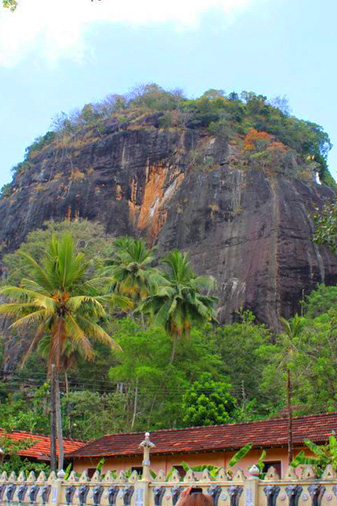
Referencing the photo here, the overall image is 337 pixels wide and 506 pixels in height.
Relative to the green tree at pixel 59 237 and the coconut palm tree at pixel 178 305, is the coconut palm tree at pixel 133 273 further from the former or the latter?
the green tree at pixel 59 237

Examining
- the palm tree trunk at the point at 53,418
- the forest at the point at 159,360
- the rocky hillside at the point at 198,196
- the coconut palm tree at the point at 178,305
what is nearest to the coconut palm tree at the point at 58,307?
the forest at the point at 159,360

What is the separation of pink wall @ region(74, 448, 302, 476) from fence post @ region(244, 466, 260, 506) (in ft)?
21.4

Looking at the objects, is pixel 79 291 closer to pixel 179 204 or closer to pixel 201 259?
pixel 201 259

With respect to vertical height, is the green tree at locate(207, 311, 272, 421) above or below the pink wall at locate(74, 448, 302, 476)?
above

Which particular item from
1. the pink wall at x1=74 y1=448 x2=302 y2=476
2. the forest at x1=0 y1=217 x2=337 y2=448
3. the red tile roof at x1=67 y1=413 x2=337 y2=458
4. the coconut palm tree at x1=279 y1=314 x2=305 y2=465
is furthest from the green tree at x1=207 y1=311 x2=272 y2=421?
the pink wall at x1=74 y1=448 x2=302 y2=476

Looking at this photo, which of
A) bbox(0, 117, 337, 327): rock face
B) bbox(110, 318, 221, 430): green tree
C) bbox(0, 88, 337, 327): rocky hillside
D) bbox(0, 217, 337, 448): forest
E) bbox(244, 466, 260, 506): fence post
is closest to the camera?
bbox(244, 466, 260, 506): fence post

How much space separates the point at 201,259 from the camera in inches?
1991

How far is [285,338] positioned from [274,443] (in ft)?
51.5

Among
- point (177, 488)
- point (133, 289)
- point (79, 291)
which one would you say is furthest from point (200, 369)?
point (177, 488)

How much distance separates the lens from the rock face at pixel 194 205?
152 ft

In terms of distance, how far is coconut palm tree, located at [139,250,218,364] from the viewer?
109 feet

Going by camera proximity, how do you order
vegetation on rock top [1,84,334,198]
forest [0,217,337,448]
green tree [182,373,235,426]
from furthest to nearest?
vegetation on rock top [1,84,334,198] < green tree [182,373,235,426] < forest [0,217,337,448]

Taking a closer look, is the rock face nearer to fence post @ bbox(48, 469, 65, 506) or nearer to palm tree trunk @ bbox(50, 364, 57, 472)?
palm tree trunk @ bbox(50, 364, 57, 472)

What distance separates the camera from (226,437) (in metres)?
17.4
